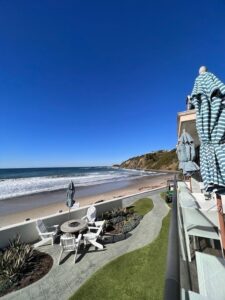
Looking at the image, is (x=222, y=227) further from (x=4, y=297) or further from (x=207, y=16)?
(x=207, y=16)

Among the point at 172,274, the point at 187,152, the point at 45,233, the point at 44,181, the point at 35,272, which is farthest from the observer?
the point at 44,181

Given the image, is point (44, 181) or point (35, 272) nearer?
point (35, 272)

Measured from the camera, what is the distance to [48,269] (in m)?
4.95

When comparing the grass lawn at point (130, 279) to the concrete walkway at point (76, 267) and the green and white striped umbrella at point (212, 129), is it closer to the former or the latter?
the concrete walkway at point (76, 267)

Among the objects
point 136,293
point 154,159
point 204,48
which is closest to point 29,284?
point 136,293

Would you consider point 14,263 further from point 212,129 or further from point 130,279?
point 212,129

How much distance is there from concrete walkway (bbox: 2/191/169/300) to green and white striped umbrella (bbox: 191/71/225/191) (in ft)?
13.3

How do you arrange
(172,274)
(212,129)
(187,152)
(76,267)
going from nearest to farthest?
(172,274), (212,129), (76,267), (187,152)

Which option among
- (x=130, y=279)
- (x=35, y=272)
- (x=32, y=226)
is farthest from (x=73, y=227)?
(x=130, y=279)

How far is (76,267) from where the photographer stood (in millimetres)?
5004

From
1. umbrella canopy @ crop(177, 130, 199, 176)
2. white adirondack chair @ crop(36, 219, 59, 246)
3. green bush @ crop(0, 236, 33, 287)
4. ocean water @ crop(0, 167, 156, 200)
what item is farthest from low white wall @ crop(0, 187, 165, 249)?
ocean water @ crop(0, 167, 156, 200)

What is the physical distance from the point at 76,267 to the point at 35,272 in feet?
3.53

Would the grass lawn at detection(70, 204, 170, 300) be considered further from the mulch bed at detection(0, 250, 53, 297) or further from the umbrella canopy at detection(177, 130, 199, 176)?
the umbrella canopy at detection(177, 130, 199, 176)

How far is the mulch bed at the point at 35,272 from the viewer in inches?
171
